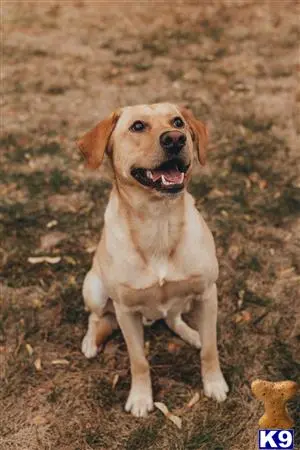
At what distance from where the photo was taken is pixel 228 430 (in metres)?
3.16

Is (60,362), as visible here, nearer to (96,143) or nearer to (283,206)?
(96,143)

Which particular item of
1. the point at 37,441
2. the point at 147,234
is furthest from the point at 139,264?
the point at 37,441

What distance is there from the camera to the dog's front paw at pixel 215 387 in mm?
3361

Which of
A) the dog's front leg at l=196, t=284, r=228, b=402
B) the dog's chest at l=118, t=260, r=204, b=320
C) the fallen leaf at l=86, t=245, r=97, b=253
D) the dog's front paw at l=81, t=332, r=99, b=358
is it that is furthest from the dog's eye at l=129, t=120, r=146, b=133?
the fallen leaf at l=86, t=245, r=97, b=253

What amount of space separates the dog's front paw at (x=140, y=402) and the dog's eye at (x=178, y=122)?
1537 mm

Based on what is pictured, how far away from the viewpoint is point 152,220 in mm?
2963

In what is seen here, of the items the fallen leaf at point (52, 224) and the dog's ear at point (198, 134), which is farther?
the fallen leaf at point (52, 224)

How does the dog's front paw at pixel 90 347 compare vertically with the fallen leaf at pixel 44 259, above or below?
below

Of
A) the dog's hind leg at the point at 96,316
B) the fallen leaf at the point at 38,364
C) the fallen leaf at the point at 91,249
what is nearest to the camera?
the dog's hind leg at the point at 96,316

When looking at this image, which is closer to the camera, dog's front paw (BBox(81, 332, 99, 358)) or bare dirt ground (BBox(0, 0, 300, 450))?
bare dirt ground (BBox(0, 0, 300, 450))

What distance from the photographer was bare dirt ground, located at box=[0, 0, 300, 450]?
337 cm

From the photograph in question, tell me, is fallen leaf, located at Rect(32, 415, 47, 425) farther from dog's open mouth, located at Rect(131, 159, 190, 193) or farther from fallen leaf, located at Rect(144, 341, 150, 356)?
dog's open mouth, located at Rect(131, 159, 190, 193)

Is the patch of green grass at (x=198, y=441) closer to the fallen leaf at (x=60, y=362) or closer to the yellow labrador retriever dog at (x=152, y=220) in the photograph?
the yellow labrador retriever dog at (x=152, y=220)

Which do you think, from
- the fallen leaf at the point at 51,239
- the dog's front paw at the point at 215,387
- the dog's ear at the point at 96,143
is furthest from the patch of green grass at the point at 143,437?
the fallen leaf at the point at 51,239
